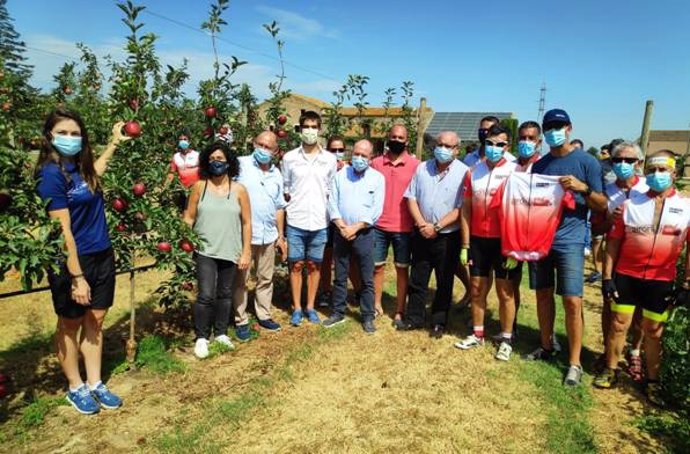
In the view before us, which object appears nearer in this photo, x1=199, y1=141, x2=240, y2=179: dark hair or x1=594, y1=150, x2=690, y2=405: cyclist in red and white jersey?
x1=594, y1=150, x2=690, y2=405: cyclist in red and white jersey

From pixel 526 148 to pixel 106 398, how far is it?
410cm

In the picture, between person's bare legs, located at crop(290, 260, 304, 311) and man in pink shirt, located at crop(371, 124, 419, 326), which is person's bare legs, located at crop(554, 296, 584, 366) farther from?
person's bare legs, located at crop(290, 260, 304, 311)

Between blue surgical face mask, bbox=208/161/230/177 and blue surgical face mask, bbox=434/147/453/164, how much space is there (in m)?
2.10

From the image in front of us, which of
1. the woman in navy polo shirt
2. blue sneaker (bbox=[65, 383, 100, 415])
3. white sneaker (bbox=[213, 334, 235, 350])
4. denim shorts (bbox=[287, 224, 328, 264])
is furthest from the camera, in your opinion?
denim shorts (bbox=[287, 224, 328, 264])

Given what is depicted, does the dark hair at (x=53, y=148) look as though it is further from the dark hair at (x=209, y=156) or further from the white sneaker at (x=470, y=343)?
the white sneaker at (x=470, y=343)

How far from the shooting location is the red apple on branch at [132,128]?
11.6 feet

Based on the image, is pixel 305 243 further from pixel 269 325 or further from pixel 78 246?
pixel 78 246

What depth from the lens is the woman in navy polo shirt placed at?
298 cm

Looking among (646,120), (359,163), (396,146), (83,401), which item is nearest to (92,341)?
(83,401)

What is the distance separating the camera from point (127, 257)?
396cm

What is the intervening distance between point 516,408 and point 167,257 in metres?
3.18

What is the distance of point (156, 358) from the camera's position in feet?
13.7

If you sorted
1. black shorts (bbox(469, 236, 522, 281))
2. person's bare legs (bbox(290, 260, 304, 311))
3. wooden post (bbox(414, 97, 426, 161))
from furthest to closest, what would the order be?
wooden post (bbox(414, 97, 426, 161)) < person's bare legs (bbox(290, 260, 304, 311)) < black shorts (bbox(469, 236, 522, 281))

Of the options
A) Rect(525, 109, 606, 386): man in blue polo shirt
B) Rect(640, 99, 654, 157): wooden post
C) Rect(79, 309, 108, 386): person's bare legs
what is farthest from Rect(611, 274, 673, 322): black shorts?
Rect(640, 99, 654, 157): wooden post
